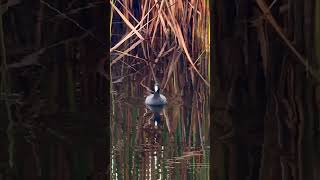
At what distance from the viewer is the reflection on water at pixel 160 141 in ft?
9.43

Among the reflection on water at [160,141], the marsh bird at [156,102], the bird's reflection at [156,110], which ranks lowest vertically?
the reflection on water at [160,141]

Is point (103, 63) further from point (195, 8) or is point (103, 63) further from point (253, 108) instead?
point (195, 8)

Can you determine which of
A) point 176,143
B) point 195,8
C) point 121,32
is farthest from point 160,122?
point 121,32

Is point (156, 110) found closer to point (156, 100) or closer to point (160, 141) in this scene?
point (156, 100)

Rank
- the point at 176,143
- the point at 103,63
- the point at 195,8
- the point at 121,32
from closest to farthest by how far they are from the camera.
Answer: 1. the point at 103,63
2. the point at 176,143
3. the point at 195,8
4. the point at 121,32

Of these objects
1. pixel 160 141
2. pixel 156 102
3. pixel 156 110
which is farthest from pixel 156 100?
pixel 160 141

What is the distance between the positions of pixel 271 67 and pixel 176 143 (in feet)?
9.23

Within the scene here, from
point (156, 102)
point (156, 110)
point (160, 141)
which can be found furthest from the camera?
point (156, 102)

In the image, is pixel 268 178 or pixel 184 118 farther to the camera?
pixel 184 118

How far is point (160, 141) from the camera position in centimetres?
370

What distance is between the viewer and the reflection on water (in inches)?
113

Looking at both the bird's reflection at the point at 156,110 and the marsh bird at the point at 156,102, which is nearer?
the bird's reflection at the point at 156,110

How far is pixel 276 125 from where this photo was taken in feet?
2.72

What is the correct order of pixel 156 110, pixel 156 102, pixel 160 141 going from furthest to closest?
pixel 156 102
pixel 156 110
pixel 160 141
